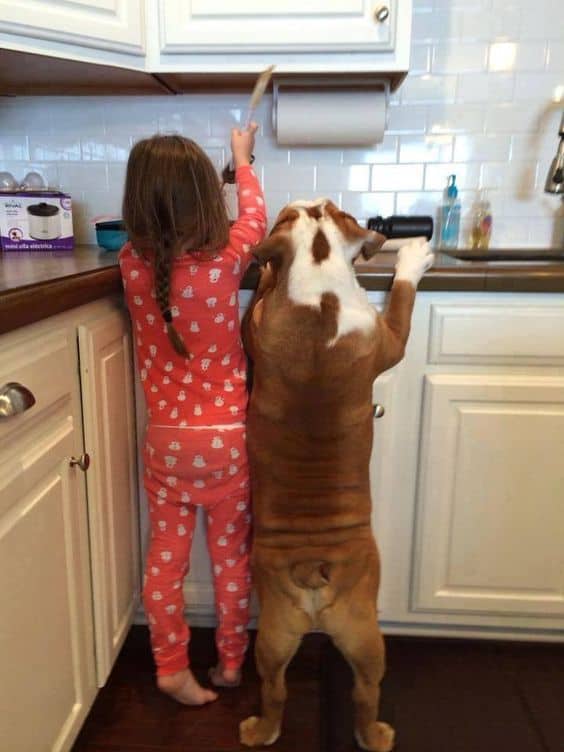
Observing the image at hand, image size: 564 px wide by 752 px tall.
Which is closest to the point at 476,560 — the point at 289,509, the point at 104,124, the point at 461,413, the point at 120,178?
the point at 461,413

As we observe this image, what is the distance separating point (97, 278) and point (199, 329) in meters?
0.21

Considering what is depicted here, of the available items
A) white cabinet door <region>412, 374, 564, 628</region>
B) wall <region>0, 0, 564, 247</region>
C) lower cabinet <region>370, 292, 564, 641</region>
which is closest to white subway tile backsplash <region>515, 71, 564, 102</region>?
wall <region>0, 0, 564, 247</region>

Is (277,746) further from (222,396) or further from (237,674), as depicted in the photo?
(222,396)

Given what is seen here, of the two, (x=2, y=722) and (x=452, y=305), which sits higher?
(x=452, y=305)

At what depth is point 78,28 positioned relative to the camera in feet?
4.76

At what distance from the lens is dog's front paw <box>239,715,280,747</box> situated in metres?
1.29

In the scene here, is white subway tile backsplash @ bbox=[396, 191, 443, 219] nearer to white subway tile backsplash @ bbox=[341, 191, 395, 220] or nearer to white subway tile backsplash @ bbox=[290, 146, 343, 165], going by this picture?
white subway tile backsplash @ bbox=[341, 191, 395, 220]

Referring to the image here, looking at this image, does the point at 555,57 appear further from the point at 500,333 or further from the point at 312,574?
the point at 312,574

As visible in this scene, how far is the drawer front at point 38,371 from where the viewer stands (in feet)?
2.83

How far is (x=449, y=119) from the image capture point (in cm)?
187

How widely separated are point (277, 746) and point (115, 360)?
84cm

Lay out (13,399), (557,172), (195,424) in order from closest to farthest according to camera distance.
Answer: (13,399)
(195,424)
(557,172)

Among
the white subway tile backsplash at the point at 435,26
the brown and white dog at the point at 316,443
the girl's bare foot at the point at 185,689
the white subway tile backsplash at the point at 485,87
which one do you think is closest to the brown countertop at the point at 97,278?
the brown and white dog at the point at 316,443

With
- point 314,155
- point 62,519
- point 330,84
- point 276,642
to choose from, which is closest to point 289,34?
point 330,84
